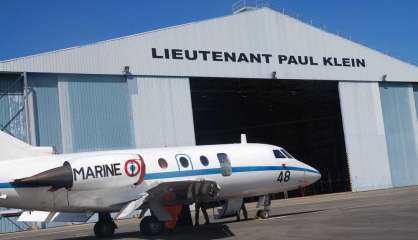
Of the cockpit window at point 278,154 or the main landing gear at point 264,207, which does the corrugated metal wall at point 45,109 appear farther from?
the cockpit window at point 278,154

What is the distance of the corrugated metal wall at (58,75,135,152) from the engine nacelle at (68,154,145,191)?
11586 millimetres

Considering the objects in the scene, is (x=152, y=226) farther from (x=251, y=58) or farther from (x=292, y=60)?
(x=292, y=60)

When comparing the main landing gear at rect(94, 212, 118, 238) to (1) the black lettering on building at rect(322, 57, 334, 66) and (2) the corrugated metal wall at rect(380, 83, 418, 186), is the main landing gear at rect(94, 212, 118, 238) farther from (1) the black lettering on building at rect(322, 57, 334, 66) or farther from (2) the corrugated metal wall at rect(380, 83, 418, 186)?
(2) the corrugated metal wall at rect(380, 83, 418, 186)

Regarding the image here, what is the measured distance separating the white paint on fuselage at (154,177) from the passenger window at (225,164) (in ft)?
0.47

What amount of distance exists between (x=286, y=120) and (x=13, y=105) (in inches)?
1331

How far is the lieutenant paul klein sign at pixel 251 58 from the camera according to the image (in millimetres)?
32125

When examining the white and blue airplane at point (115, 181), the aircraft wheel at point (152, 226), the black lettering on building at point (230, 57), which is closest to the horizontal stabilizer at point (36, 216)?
the white and blue airplane at point (115, 181)


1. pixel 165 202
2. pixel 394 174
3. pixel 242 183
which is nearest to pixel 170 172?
pixel 165 202

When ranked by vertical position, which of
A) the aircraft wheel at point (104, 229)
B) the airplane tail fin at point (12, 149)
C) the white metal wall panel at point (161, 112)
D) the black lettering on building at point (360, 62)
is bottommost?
the aircraft wheel at point (104, 229)

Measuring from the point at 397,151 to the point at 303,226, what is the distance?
26.6m

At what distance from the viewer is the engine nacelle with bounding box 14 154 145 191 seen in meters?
15.9

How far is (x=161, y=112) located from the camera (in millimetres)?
31375

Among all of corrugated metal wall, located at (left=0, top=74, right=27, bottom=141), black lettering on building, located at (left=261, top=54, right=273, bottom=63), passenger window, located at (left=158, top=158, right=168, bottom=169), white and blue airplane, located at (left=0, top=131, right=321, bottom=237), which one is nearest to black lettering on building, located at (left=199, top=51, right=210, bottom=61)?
black lettering on building, located at (left=261, top=54, right=273, bottom=63)

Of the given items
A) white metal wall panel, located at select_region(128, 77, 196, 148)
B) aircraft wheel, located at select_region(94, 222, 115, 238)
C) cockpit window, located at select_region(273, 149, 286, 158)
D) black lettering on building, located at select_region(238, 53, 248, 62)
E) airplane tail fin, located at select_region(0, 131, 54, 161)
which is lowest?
aircraft wheel, located at select_region(94, 222, 115, 238)
